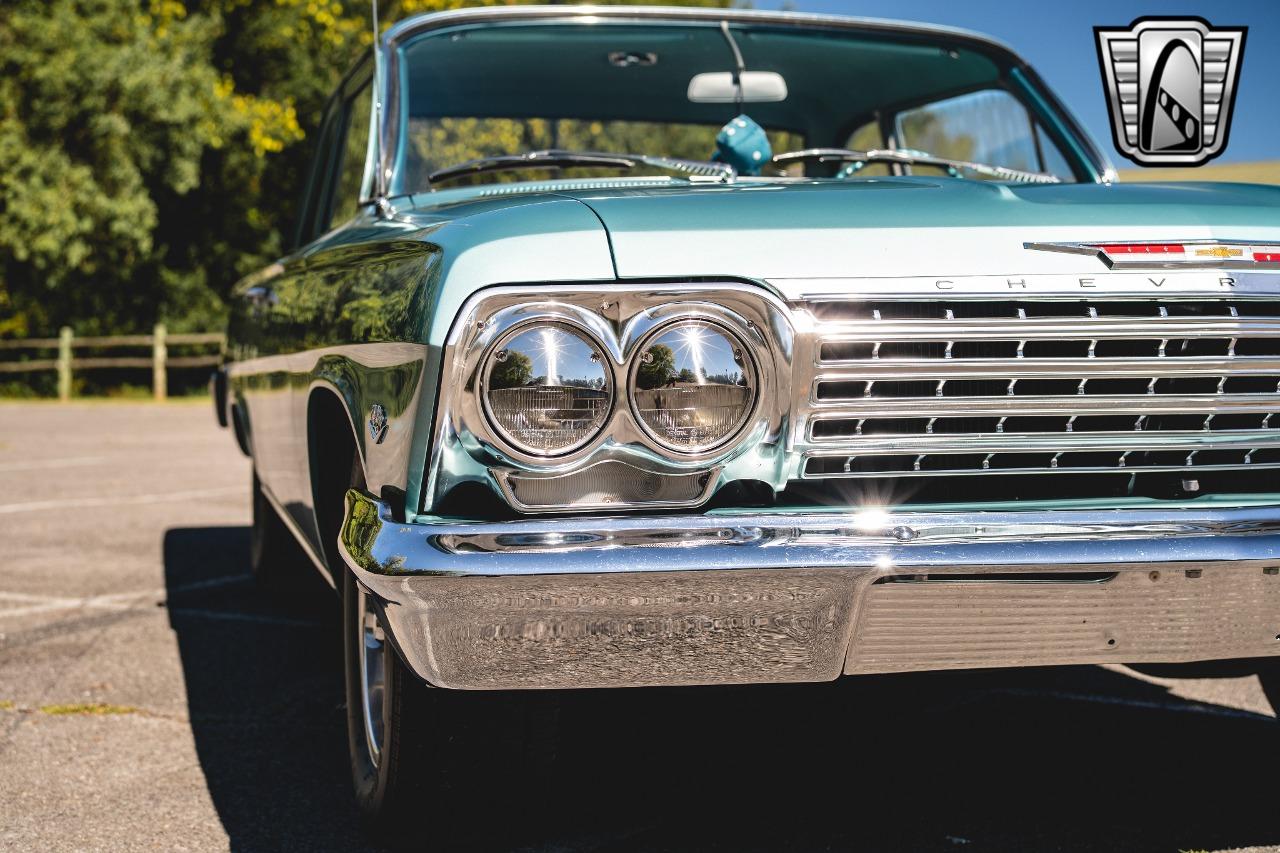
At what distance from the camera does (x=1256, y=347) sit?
2188 mm

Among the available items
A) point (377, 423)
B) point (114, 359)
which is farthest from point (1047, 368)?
point (114, 359)

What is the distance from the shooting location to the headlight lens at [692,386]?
1.99 m

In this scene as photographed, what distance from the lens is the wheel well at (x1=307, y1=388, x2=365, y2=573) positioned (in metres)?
2.80

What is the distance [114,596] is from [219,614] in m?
0.54

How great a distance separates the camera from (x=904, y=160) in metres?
3.39

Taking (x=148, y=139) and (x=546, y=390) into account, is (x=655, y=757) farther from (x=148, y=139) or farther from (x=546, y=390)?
(x=148, y=139)

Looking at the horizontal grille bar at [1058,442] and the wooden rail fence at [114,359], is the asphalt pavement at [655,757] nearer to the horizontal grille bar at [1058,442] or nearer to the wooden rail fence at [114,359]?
the horizontal grille bar at [1058,442]

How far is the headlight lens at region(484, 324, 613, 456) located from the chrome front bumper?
0.13 m

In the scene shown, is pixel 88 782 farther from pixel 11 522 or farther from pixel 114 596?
pixel 11 522

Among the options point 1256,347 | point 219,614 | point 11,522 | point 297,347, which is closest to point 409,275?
point 297,347

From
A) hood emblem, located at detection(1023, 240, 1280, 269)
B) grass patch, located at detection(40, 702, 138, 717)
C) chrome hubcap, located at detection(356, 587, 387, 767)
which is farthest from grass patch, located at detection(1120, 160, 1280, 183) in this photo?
grass patch, located at detection(40, 702, 138, 717)

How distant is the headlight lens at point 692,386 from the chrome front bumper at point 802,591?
134 mm

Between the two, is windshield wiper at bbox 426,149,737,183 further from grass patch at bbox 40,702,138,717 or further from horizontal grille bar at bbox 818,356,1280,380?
grass patch at bbox 40,702,138,717

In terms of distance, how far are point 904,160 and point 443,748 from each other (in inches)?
75.9
